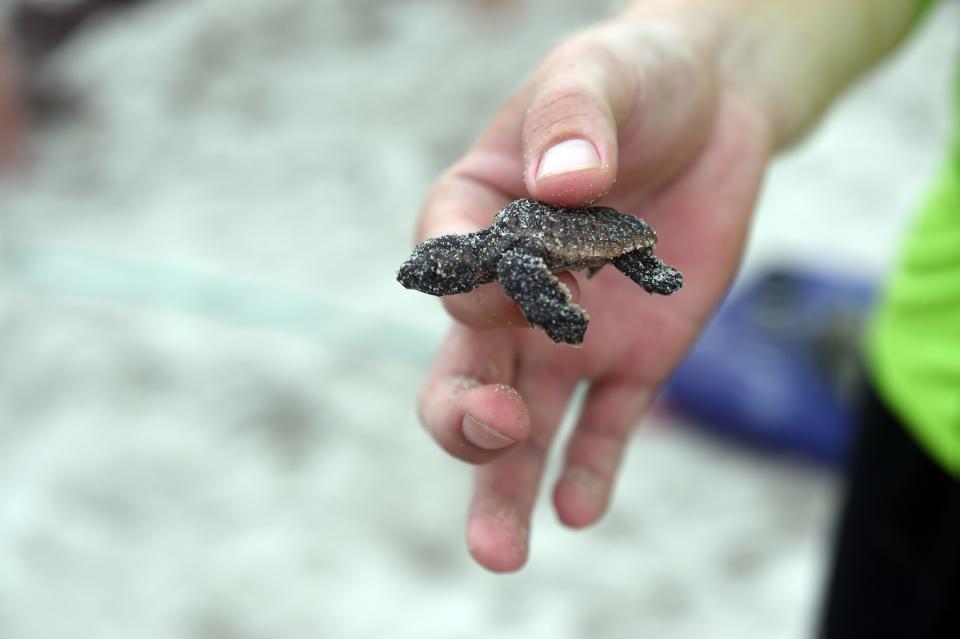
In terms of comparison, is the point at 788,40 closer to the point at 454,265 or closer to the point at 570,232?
the point at 570,232

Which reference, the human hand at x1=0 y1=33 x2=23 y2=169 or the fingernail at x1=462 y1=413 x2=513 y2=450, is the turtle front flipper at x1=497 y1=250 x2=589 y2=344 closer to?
the fingernail at x1=462 y1=413 x2=513 y2=450

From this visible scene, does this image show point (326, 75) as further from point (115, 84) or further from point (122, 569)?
point (122, 569)

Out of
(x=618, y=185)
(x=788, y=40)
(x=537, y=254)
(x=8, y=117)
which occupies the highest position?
(x=8, y=117)

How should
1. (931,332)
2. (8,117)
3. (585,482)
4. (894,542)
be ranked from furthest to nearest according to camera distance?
1. (8,117)
2. (894,542)
3. (931,332)
4. (585,482)

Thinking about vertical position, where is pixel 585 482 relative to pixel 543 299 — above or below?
below

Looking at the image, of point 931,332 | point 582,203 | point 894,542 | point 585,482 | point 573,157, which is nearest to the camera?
point 573,157

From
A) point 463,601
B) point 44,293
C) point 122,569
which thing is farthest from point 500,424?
point 44,293

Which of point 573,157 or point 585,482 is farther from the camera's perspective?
point 585,482

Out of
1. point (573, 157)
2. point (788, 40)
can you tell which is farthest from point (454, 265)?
point (788, 40)
